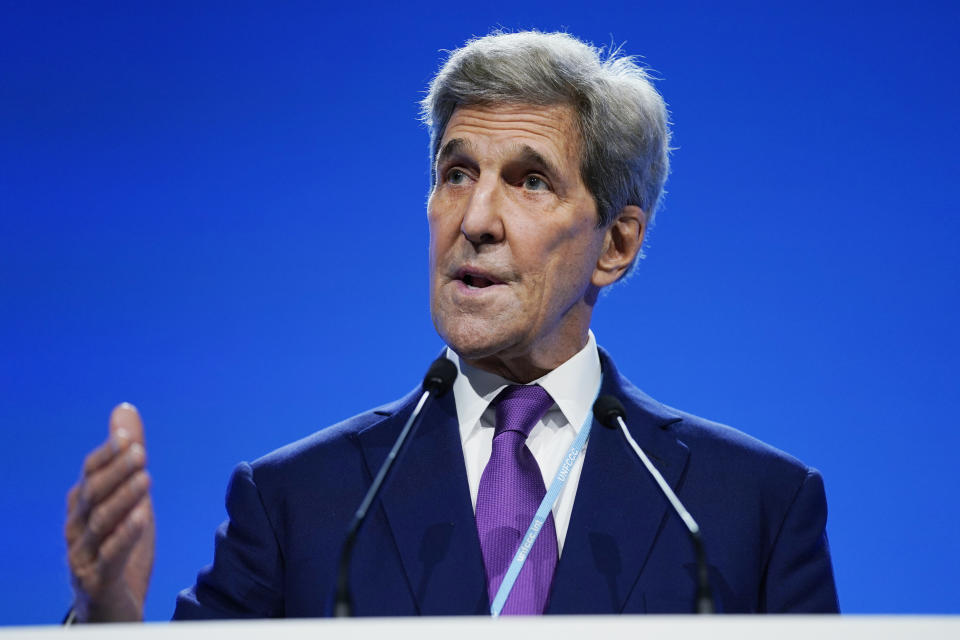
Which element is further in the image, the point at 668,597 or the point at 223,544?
the point at 223,544

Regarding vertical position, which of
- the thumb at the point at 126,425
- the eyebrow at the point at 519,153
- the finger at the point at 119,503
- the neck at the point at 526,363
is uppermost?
the eyebrow at the point at 519,153

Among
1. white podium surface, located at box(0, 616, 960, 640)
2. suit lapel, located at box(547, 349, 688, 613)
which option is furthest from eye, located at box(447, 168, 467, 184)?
white podium surface, located at box(0, 616, 960, 640)

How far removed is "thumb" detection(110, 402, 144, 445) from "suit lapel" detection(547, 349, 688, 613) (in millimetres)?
746

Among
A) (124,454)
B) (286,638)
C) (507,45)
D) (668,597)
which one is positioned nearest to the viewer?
→ (286,638)

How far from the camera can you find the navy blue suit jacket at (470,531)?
69.6 inches

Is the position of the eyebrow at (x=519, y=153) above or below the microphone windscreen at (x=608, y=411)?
above

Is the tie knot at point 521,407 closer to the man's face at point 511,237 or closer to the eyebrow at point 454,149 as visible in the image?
the man's face at point 511,237

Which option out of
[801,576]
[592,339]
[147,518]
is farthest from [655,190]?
[147,518]

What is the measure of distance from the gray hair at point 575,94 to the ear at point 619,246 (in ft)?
0.11

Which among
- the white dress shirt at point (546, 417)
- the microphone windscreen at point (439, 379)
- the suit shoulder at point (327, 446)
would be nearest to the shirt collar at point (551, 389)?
the white dress shirt at point (546, 417)

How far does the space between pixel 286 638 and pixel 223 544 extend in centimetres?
87

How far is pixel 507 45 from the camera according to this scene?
2072mm

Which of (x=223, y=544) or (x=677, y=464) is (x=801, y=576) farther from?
(x=223, y=544)

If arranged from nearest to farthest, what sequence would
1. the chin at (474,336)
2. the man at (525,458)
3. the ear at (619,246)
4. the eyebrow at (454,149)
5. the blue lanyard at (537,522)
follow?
the blue lanyard at (537,522) → the man at (525,458) → the chin at (474,336) → the eyebrow at (454,149) → the ear at (619,246)
